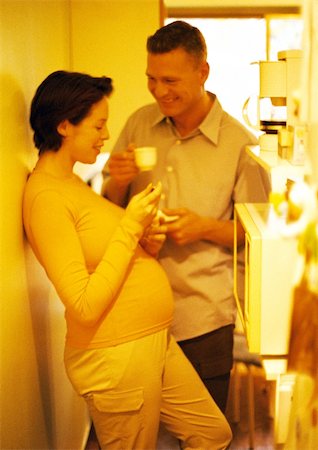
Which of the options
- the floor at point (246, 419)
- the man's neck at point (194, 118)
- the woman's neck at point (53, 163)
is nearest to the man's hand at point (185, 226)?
the man's neck at point (194, 118)

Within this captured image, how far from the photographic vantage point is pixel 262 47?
3.48m

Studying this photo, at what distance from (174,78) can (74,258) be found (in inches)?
25.1

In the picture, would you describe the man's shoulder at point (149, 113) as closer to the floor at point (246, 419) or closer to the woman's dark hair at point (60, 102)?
the woman's dark hair at point (60, 102)

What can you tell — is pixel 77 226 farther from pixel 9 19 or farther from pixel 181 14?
pixel 181 14

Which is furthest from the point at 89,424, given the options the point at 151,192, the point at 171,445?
the point at 151,192

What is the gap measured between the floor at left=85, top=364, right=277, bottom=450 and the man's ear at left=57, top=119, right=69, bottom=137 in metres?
1.64

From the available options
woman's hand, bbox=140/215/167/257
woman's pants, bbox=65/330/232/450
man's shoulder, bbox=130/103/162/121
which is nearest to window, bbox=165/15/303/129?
man's shoulder, bbox=130/103/162/121

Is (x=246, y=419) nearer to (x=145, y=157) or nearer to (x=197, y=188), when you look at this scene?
(x=197, y=188)

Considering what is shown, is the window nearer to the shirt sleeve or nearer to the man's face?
the man's face

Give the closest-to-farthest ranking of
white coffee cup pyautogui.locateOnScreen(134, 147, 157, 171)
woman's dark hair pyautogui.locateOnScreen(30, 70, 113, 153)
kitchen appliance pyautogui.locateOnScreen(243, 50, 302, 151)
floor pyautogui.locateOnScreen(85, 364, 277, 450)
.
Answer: kitchen appliance pyautogui.locateOnScreen(243, 50, 302, 151), woman's dark hair pyautogui.locateOnScreen(30, 70, 113, 153), white coffee cup pyautogui.locateOnScreen(134, 147, 157, 171), floor pyautogui.locateOnScreen(85, 364, 277, 450)

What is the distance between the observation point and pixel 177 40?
1.88 m

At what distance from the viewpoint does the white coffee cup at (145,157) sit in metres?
1.81

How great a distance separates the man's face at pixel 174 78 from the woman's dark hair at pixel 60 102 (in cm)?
25

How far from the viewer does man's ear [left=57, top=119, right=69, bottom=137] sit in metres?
1.65
